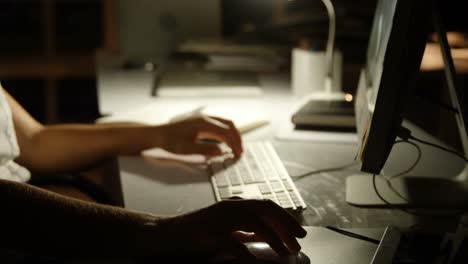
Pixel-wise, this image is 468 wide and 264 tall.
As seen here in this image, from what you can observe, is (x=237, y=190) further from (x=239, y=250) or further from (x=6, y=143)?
(x=6, y=143)

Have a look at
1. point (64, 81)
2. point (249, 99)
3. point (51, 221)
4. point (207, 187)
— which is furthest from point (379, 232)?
point (64, 81)

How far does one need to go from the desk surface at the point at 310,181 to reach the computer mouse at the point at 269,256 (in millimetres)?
156

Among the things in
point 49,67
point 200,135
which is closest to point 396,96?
point 200,135

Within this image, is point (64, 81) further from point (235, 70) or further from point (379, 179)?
point (379, 179)

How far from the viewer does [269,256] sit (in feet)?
2.50

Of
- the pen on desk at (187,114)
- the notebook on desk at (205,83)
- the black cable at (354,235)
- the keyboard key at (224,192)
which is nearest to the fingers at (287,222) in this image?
the black cable at (354,235)

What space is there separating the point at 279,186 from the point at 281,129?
0.52 metres

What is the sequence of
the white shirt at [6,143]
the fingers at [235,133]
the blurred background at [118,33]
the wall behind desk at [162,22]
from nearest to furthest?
the white shirt at [6,143]
the fingers at [235,133]
the blurred background at [118,33]
the wall behind desk at [162,22]

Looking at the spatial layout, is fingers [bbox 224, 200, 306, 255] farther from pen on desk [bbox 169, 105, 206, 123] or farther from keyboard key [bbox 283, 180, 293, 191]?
pen on desk [bbox 169, 105, 206, 123]

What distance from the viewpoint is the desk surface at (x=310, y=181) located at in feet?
3.13

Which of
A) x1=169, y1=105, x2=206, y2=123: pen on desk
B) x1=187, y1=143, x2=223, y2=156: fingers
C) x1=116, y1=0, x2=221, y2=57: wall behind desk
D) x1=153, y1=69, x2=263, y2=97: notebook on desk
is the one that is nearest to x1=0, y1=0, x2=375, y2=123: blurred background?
x1=116, y1=0, x2=221, y2=57: wall behind desk

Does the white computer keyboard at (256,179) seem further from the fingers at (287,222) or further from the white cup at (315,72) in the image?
the white cup at (315,72)

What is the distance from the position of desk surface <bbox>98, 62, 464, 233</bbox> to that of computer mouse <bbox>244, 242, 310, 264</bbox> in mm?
156

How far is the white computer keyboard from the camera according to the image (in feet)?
3.29
